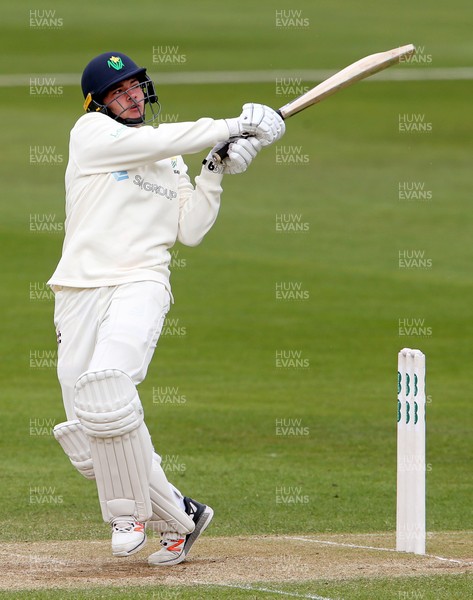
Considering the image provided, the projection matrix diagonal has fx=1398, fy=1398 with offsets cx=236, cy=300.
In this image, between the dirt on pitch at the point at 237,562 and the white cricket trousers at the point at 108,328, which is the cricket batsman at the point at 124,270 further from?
the dirt on pitch at the point at 237,562

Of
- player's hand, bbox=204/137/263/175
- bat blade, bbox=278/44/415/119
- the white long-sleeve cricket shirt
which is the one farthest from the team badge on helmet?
bat blade, bbox=278/44/415/119

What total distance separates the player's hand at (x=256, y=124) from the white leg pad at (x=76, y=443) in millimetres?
1704

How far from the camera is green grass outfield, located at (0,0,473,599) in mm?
10039

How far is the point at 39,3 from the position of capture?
4781cm

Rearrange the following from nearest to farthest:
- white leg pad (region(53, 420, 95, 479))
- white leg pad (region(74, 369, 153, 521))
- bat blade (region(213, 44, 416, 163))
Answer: white leg pad (region(74, 369, 153, 521)), white leg pad (region(53, 420, 95, 479)), bat blade (region(213, 44, 416, 163))

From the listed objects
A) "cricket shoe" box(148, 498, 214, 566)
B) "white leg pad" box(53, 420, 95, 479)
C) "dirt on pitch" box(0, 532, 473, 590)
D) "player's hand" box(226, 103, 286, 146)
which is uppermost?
"player's hand" box(226, 103, 286, 146)

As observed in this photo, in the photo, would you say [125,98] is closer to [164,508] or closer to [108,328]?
[108,328]

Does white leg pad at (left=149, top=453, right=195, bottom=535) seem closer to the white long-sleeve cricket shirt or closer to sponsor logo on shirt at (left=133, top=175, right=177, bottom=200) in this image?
the white long-sleeve cricket shirt

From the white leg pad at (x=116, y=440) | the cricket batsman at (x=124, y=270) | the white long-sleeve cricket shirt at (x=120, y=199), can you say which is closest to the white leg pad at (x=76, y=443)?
the cricket batsman at (x=124, y=270)

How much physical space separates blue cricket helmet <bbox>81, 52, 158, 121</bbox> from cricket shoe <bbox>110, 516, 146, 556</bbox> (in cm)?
213

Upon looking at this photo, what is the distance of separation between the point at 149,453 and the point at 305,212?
18.4 metres

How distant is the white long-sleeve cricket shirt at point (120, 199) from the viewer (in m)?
7.00

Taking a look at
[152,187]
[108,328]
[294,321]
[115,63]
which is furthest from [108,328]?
[294,321]

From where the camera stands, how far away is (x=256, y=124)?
722cm
